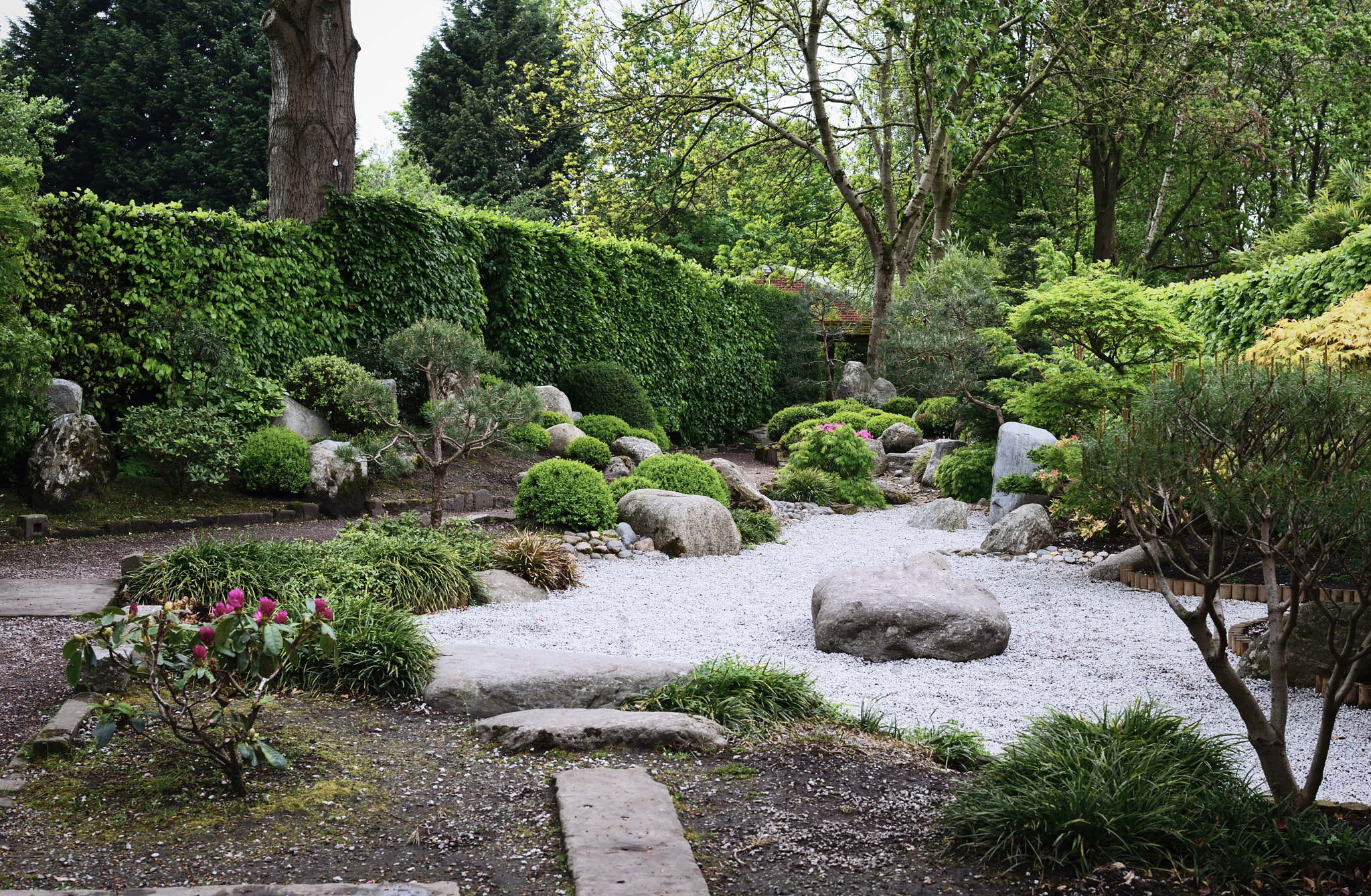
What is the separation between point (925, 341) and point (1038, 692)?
1172 centimetres

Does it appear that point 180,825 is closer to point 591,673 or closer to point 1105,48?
point 591,673

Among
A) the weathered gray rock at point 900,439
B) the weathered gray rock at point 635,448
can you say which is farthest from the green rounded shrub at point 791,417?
the weathered gray rock at point 635,448

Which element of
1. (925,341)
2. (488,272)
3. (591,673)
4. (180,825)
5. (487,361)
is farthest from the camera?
(925,341)

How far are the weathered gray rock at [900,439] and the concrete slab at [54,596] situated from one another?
1236cm

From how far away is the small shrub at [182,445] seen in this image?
8.88 m

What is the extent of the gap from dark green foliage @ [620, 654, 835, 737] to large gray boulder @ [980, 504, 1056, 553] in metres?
5.05

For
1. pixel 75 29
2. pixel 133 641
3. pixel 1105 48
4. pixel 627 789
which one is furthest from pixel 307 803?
pixel 75 29

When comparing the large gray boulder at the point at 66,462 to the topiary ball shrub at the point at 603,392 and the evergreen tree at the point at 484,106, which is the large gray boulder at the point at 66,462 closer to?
the topiary ball shrub at the point at 603,392

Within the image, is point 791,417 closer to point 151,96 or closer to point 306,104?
point 306,104

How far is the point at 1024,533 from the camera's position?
9000mm

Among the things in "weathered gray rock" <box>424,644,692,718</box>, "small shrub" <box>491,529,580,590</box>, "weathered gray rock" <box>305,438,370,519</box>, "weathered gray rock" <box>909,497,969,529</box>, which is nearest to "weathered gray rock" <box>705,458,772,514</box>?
"weathered gray rock" <box>909,497,969,529</box>

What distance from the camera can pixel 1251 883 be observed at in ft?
8.82

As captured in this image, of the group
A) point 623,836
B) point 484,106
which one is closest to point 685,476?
point 623,836

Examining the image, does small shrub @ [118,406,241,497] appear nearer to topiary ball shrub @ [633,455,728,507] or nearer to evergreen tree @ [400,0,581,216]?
topiary ball shrub @ [633,455,728,507]
